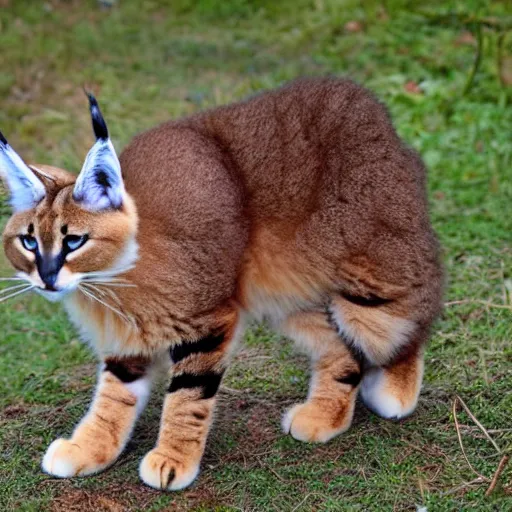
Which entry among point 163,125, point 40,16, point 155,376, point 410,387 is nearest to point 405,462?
point 410,387

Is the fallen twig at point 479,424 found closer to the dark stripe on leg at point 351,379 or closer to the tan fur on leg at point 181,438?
the dark stripe on leg at point 351,379

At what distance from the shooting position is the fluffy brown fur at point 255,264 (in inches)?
152

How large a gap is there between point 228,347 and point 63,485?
2.90 ft

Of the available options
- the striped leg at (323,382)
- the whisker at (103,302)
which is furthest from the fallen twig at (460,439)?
the whisker at (103,302)

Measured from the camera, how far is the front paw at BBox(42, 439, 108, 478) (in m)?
3.95

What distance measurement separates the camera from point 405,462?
3.97 m

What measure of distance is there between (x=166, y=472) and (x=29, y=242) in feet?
3.53

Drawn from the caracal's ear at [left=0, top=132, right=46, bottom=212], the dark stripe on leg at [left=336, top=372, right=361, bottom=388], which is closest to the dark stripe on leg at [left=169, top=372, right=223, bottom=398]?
the dark stripe on leg at [left=336, top=372, right=361, bottom=388]

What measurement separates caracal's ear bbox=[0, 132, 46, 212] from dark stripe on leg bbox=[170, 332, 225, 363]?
2.76 feet

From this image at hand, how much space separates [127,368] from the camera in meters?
4.25

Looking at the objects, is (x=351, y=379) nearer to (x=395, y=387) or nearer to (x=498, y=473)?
(x=395, y=387)

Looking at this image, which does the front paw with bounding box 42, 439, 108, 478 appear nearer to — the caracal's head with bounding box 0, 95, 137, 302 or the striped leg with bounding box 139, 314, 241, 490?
the striped leg with bounding box 139, 314, 241, 490

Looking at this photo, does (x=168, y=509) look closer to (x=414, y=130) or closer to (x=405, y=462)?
(x=405, y=462)

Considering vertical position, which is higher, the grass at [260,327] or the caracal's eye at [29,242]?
the caracal's eye at [29,242]
